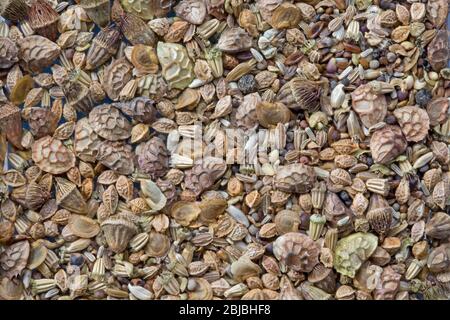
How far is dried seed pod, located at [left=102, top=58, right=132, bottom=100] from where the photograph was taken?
123 centimetres

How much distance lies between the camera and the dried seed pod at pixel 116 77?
123cm

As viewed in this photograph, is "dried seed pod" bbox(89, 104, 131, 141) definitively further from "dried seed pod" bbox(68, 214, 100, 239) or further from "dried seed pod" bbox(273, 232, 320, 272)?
"dried seed pod" bbox(273, 232, 320, 272)

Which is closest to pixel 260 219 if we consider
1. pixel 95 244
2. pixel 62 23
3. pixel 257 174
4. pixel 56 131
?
pixel 257 174

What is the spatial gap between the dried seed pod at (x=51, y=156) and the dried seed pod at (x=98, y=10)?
0.23 meters

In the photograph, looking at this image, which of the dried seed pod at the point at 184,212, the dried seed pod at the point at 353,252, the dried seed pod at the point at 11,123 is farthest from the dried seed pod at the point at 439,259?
the dried seed pod at the point at 11,123

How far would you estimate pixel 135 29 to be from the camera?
1227 millimetres

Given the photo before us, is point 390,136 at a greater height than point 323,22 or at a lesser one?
lesser

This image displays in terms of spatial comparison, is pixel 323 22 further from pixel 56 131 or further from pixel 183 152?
pixel 56 131

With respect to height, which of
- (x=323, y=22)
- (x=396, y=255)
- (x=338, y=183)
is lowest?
(x=396, y=255)

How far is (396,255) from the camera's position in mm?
1217

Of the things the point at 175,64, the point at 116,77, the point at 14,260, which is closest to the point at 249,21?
the point at 175,64

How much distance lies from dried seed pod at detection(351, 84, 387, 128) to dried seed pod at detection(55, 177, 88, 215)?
20.5 inches

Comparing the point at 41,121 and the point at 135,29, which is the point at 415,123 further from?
the point at 41,121

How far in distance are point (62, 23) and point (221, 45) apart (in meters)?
0.29
